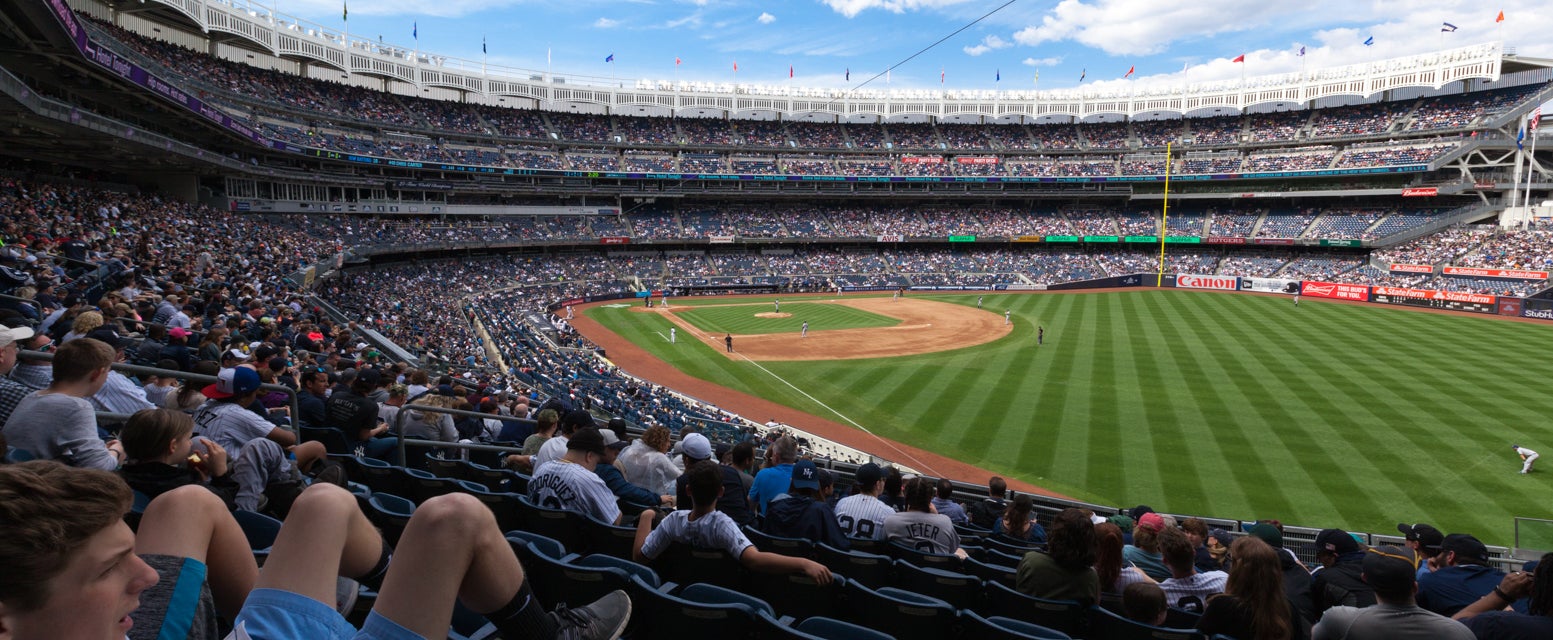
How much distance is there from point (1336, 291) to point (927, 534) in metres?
62.1

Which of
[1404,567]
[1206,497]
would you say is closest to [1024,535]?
[1404,567]

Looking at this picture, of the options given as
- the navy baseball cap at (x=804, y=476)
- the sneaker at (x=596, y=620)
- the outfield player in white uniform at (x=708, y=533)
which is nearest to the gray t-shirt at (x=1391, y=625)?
the outfield player in white uniform at (x=708, y=533)

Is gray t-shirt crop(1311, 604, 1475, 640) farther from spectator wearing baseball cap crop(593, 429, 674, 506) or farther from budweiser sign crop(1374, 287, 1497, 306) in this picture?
budweiser sign crop(1374, 287, 1497, 306)

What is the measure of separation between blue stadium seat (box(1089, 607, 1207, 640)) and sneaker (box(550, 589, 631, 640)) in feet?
12.3

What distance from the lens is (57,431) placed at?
14.3 feet

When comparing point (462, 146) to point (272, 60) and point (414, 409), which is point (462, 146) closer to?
point (272, 60)

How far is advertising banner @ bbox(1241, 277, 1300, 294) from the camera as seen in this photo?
2247 inches

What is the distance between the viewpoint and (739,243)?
72.9 m

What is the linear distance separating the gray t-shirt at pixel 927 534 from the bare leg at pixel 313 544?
5260 millimetres

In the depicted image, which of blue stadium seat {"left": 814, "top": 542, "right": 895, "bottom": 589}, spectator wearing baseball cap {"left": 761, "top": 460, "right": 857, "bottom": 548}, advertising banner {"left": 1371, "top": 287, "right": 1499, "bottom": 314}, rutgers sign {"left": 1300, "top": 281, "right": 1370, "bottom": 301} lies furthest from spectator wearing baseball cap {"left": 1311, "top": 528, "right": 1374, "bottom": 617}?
rutgers sign {"left": 1300, "top": 281, "right": 1370, "bottom": 301}

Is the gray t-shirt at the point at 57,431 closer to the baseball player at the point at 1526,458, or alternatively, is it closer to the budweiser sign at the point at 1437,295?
the baseball player at the point at 1526,458

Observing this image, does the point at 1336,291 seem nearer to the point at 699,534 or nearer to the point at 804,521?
the point at 804,521

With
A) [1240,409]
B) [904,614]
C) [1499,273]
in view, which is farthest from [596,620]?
[1499,273]

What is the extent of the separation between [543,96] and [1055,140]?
175 feet
